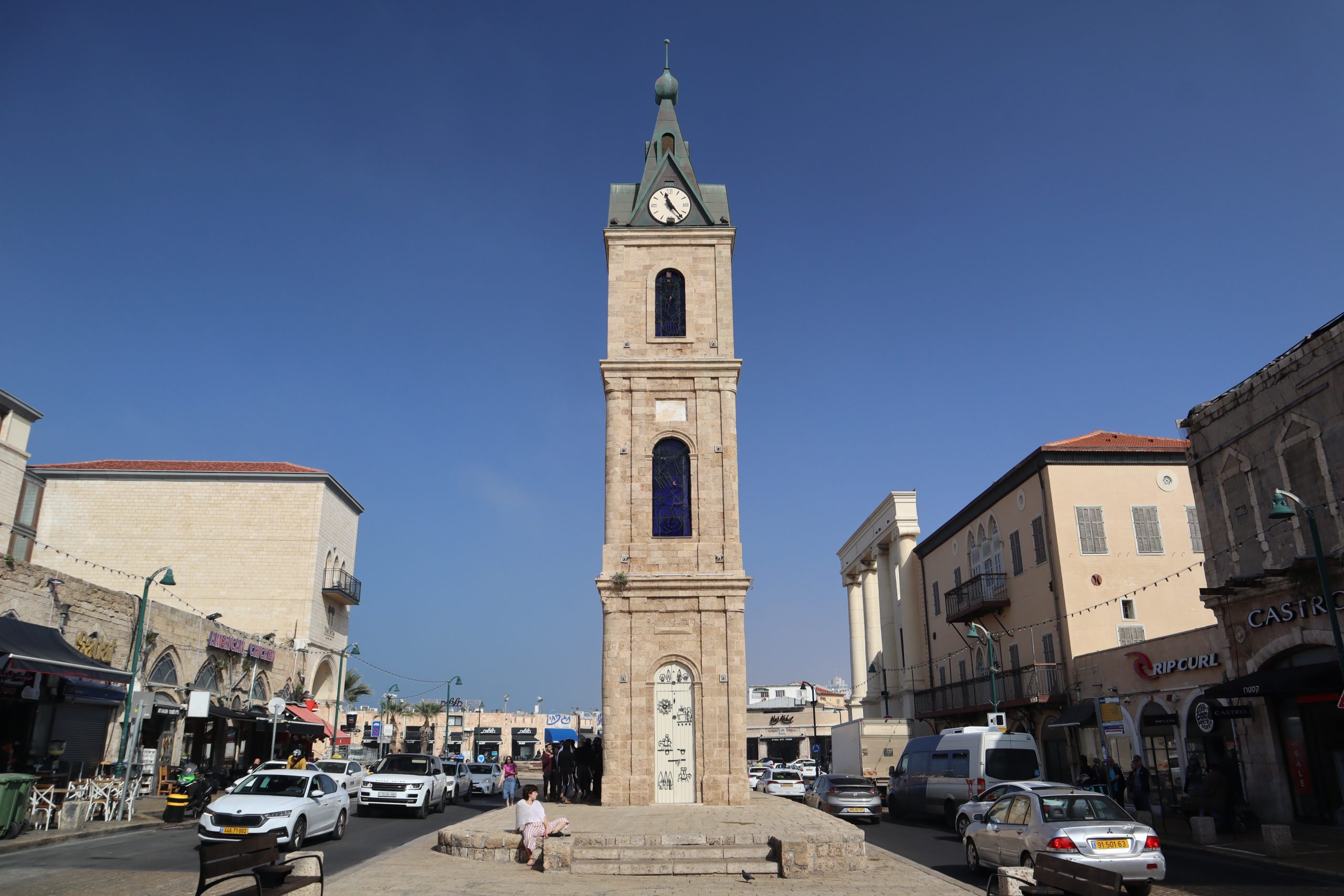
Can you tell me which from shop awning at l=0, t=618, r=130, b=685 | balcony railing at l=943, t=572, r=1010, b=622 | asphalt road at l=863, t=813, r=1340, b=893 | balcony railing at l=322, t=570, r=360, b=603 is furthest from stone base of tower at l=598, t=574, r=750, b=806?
balcony railing at l=322, t=570, r=360, b=603

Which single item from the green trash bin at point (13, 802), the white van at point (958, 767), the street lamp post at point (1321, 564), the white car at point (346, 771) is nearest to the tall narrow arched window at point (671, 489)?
the white van at point (958, 767)

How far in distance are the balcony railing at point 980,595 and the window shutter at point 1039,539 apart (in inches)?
123

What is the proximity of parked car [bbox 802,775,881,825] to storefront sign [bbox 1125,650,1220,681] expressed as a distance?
27.5 ft

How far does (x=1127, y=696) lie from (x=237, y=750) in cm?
3312

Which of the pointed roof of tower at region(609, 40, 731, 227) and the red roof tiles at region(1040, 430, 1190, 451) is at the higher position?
the pointed roof of tower at region(609, 40, 731, 227)

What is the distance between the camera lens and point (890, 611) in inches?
2013

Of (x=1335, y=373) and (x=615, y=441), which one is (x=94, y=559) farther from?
(x=1335, y=373)

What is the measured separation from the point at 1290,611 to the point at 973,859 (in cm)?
962

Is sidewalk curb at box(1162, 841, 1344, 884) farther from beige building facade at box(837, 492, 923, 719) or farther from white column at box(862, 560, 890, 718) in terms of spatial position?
white column at box(862, 560, 890, 718)

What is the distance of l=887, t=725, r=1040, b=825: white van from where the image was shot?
21.8m

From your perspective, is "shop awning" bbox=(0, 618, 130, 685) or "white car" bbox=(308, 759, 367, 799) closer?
"shop awning" bbox=(0, 618, 130, 685)

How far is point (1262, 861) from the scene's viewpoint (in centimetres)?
1505

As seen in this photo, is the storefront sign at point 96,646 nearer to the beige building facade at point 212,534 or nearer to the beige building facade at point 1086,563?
the beige building facade at point 212,534

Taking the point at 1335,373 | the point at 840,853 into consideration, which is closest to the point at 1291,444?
the point at 1335,373
